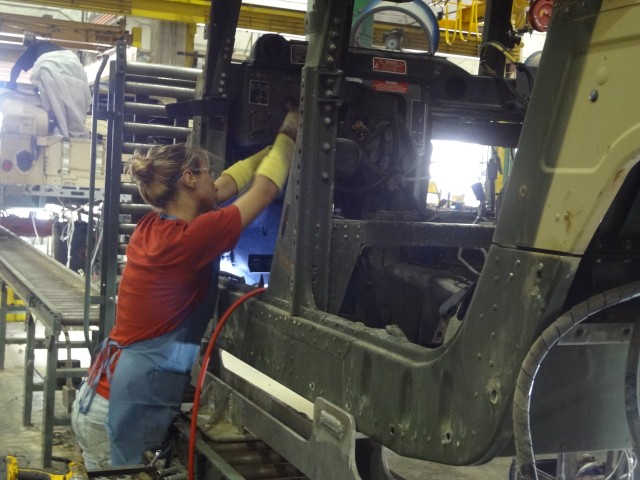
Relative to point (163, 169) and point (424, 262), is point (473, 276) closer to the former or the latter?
point (424, 262)

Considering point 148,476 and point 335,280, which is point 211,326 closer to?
point 148,476

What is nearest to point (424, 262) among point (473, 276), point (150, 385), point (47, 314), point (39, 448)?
point (473, 276)

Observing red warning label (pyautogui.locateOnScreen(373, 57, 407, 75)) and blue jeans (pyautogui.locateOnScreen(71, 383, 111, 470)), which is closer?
red warning label (pyautogui.locateOnScreen(373, 57, 407, 75))

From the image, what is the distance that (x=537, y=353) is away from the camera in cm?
152

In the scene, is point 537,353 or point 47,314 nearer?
point 537,353

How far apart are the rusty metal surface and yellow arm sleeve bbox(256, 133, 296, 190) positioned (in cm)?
281

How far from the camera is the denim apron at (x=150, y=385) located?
3.08 metres

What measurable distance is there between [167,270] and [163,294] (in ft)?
0.39

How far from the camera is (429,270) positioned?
9.09ft

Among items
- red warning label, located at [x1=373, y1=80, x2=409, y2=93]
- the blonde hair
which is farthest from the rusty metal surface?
red warning label, located at [x1=373, y1=80, x2=409, y2=93]

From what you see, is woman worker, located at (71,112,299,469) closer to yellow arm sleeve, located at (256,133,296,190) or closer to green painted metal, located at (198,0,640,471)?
yellow arm sleeve, located at (256,133,296,190)

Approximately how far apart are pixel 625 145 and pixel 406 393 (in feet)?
2.84

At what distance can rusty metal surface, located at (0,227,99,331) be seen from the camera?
526cm

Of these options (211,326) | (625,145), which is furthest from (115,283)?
(625,145)
